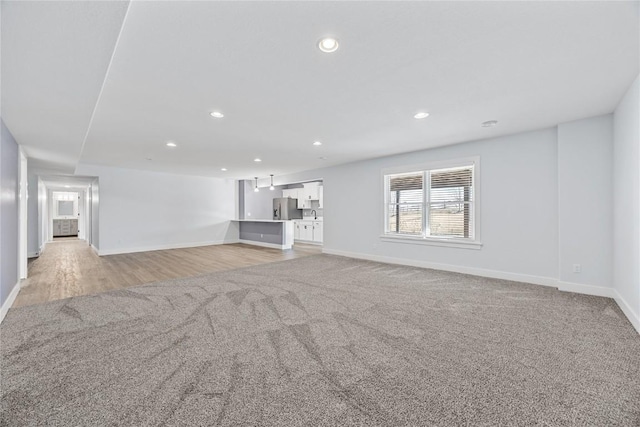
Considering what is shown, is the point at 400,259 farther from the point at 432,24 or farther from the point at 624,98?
the point at 432,24

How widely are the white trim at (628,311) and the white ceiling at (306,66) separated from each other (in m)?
2.30

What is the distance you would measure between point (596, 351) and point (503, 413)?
1.40m

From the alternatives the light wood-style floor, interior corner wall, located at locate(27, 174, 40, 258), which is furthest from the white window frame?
interior corner wall, located at locate(27, 174, 40, 258)

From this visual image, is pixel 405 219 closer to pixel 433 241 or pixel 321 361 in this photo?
pixel 433 241

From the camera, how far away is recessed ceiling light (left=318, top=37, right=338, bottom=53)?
6.20 feet

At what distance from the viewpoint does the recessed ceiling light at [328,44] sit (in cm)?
189

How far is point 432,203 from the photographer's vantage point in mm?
5309

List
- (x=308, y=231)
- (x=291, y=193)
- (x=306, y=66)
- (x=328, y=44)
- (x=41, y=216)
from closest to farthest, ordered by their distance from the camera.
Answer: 1. (x=328, y=44)
2. (x=306, y=66)
3. (x=41, y=216)
4. (x=308, y=231)
5. (x=291, y=193)

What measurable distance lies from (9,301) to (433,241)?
21.0 feet

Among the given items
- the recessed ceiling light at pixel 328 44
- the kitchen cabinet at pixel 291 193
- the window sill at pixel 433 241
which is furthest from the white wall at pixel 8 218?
the kitchen cabinet at pixel 291 193

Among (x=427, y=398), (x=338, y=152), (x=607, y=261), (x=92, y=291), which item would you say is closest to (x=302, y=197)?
(x=338, y=152)

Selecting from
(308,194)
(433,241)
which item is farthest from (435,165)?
(308,194)

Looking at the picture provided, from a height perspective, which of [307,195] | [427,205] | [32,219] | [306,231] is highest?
[307,195]

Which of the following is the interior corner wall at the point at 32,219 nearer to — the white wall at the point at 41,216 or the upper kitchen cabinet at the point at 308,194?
the white wall at the point at 41,216
